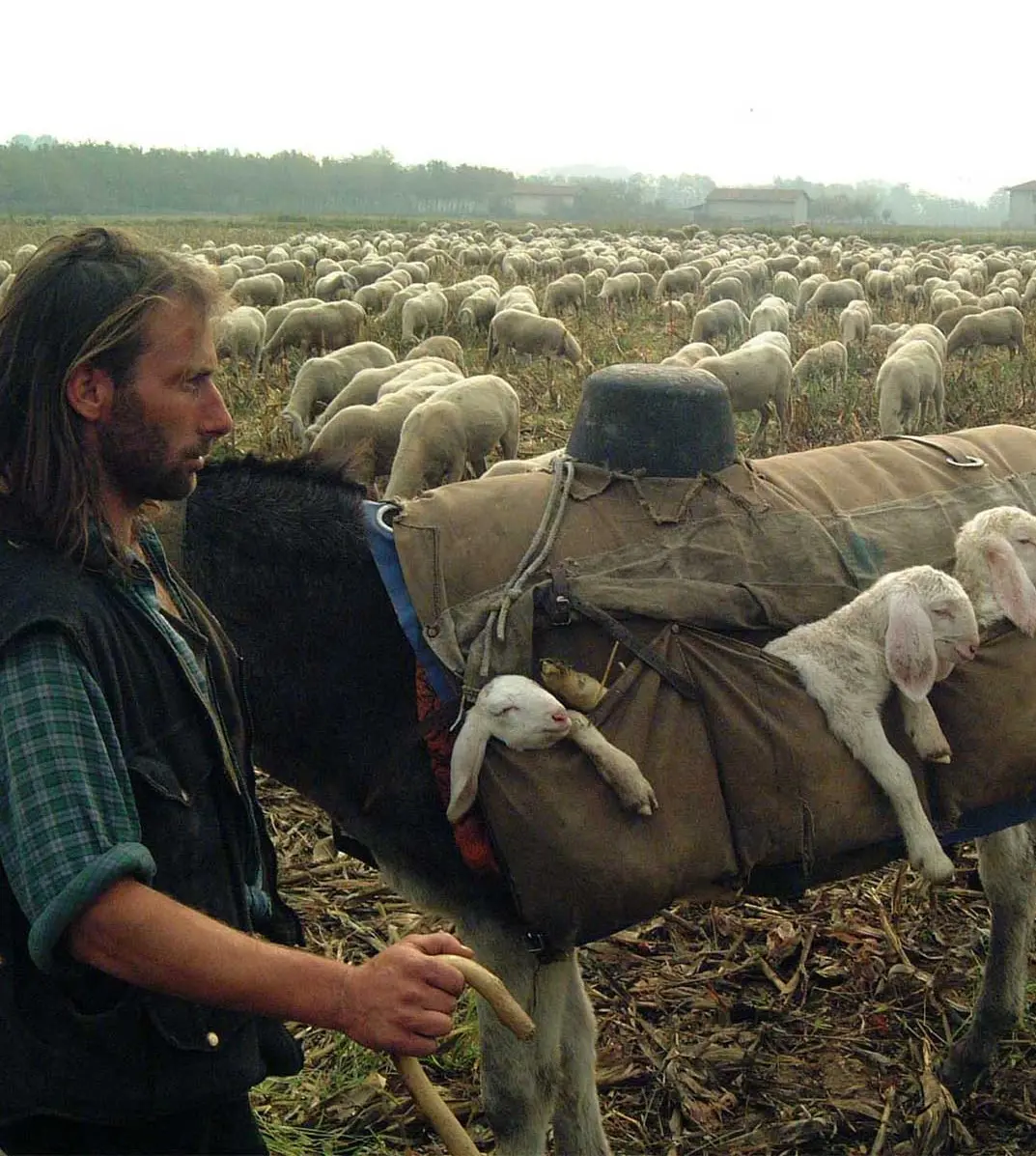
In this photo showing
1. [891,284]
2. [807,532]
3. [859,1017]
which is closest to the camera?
[807,532]

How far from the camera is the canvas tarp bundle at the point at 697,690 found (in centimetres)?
268

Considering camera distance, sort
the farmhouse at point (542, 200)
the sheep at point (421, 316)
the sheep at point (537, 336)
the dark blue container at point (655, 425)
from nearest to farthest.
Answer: the dark blue container at point (655, 425)
the sheep at point (537, 336)
the sheep at point (421, 316)
the farmhouse at point (542, 200)

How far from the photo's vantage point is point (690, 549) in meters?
3.05

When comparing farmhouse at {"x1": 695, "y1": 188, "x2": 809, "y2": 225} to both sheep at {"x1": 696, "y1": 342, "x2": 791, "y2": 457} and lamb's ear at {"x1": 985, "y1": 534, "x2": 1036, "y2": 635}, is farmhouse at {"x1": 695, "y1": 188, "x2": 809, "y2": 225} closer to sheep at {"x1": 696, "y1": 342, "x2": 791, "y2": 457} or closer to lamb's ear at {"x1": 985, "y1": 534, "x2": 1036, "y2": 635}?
sheep at {"x1": 696, "y1": 342, "x2": 791, "y2": 457}

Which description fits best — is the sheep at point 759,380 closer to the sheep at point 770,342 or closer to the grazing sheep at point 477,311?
the sheep at point 770,342

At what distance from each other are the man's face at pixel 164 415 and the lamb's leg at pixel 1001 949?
3095mm

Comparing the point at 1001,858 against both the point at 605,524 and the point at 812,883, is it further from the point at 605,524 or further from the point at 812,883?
the point at 605,524

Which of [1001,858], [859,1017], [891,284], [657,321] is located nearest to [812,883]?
[1001,858]

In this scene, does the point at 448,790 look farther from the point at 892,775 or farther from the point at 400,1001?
the point at 400,1001

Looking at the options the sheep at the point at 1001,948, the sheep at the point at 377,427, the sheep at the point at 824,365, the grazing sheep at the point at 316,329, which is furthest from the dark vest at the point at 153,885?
the grazing sheep at the point at 316,329

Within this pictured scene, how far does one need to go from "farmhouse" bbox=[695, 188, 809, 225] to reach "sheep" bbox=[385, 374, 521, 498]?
80.2m

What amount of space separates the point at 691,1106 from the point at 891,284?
2683 cm

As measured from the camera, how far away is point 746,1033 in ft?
13.8

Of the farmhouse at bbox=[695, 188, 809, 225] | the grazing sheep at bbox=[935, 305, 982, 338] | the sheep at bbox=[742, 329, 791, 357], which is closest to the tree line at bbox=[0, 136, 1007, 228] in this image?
the farmhouse at bbox=[695, 188, 809, 225]
